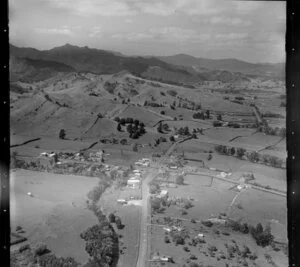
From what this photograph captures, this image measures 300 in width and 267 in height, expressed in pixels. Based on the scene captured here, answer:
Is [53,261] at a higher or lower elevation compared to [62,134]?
lower

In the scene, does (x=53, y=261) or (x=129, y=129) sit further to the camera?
(x=129, y=129)

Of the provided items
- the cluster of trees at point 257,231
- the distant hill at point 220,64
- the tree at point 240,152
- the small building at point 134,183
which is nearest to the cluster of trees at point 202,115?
the tree at point 240,152

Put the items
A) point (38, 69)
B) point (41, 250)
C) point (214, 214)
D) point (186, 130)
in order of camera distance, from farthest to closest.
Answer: point (186, 130) < point (214, 214) < point (38, 69) < point (41, 250)

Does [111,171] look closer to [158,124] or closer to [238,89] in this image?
[158,124]

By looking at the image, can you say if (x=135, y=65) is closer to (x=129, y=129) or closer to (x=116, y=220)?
(x=129, y=129)

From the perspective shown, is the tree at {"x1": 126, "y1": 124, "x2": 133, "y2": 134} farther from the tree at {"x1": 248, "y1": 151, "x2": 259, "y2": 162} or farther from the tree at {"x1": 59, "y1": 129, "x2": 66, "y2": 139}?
the tree at {"x1": 248, "y1": 151, "x2": 259, "y2": 162}

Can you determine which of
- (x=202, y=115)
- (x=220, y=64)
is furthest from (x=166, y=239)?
(x=220, y=64)

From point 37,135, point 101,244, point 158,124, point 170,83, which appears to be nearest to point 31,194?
point 37,135

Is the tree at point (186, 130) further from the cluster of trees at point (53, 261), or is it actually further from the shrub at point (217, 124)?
the cluster of trees at point (53, 261)
